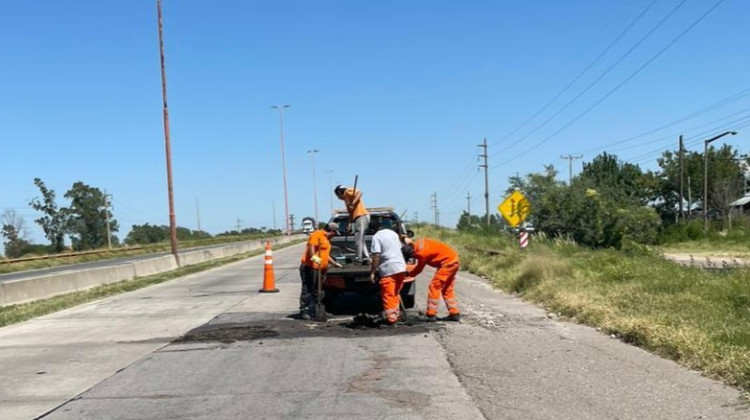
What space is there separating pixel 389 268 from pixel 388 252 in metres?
0.25

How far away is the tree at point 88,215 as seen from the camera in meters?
86.8

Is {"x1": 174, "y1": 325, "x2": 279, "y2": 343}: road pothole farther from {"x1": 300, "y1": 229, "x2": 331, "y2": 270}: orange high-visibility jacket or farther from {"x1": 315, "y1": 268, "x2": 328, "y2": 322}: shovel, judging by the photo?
{"x1": 300, "y1": 229, "x2": 331, "y2": 270}: orange high-visibility jacket

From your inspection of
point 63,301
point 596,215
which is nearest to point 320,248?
point 63,301

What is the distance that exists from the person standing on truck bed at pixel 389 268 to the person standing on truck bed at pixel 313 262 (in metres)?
1.15

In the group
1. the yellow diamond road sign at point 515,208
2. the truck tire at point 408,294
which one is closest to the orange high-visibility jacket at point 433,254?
the truck tire at point 408,294

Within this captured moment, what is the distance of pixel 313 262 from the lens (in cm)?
1088

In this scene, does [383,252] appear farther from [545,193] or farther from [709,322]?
[545,193]

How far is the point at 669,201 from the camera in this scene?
83938mm

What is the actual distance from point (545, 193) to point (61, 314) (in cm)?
3576

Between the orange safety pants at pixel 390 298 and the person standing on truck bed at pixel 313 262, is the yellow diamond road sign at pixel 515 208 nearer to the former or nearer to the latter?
the person standing on truck bed at pixel 313 262

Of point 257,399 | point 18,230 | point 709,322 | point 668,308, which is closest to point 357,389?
point 257,399

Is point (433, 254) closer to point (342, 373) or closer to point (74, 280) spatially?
point (342, 373)

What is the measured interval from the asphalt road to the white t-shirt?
888mm

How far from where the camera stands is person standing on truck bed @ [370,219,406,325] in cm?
984
